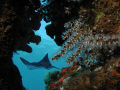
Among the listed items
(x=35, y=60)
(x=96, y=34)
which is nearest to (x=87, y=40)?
(x=96, y=34)

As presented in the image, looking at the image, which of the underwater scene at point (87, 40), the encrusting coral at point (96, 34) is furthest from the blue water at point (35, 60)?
the encrusting coral at point (96, 34)

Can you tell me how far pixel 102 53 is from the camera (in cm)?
225

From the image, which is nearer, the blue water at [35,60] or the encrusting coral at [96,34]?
the encrusting coral at [96,34]

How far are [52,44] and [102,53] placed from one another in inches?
2491

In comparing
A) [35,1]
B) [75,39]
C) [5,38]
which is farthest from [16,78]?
[75,39]

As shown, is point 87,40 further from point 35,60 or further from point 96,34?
point 35,60

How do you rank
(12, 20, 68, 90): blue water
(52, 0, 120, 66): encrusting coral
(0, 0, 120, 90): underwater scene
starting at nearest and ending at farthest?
(0, 0, 120, 90): underwater scene → (52, 0, 120, 66): encrusting coral → (12, 20, 68, 90): blue water

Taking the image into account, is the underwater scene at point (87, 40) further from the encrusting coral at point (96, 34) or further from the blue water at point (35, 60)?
the blue water at point (35, 60)

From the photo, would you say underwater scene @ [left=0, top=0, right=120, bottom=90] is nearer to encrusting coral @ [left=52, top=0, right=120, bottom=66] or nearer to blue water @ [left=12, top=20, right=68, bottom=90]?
encrusting coral @ [left=52, top=0, right=120, bottom=66]

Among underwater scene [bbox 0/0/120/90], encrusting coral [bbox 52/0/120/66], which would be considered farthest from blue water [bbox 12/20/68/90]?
encrusting coral [bbox 52/0/120/66]

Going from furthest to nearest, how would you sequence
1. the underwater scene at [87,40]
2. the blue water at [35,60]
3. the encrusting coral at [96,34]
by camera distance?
1. the blue water at [35,60]
2. the encrusting coral at [96,34]
3. the underwater scene at [87,40]

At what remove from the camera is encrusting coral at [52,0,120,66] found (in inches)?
78.6

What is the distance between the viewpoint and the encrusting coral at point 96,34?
2.00 metres

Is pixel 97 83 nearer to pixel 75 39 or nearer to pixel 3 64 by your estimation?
pixel 75 39
